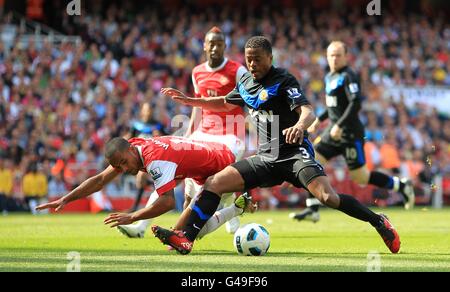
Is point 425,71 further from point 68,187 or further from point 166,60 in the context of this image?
point 68,187

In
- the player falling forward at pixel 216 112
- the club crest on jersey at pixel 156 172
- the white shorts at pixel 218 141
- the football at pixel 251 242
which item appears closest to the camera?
the club crest on jersey at pixel 156 172

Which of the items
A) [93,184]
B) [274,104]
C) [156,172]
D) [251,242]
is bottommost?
[251,242]

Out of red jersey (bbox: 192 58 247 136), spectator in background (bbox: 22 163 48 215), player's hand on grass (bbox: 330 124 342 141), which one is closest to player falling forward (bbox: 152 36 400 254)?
red jersey (bbox: 192 58 247 136)

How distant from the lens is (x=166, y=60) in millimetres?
24922

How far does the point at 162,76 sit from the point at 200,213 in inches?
620

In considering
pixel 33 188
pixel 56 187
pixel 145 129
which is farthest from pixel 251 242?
pixel 56 187

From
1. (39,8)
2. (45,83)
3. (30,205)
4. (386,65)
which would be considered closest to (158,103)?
(45,83)

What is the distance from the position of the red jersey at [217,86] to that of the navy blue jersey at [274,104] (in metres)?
1.76

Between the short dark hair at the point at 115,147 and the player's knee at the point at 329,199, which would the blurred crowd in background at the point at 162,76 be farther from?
the player's knee at the point at 329,199

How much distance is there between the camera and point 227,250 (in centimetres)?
954

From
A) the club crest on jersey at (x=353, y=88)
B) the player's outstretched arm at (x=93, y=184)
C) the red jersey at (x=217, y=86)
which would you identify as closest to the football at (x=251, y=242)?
the player's outstretched arm at (x=93, y=184)

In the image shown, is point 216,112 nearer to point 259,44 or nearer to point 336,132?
point 259,44

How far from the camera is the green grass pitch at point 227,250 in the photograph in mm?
7676
